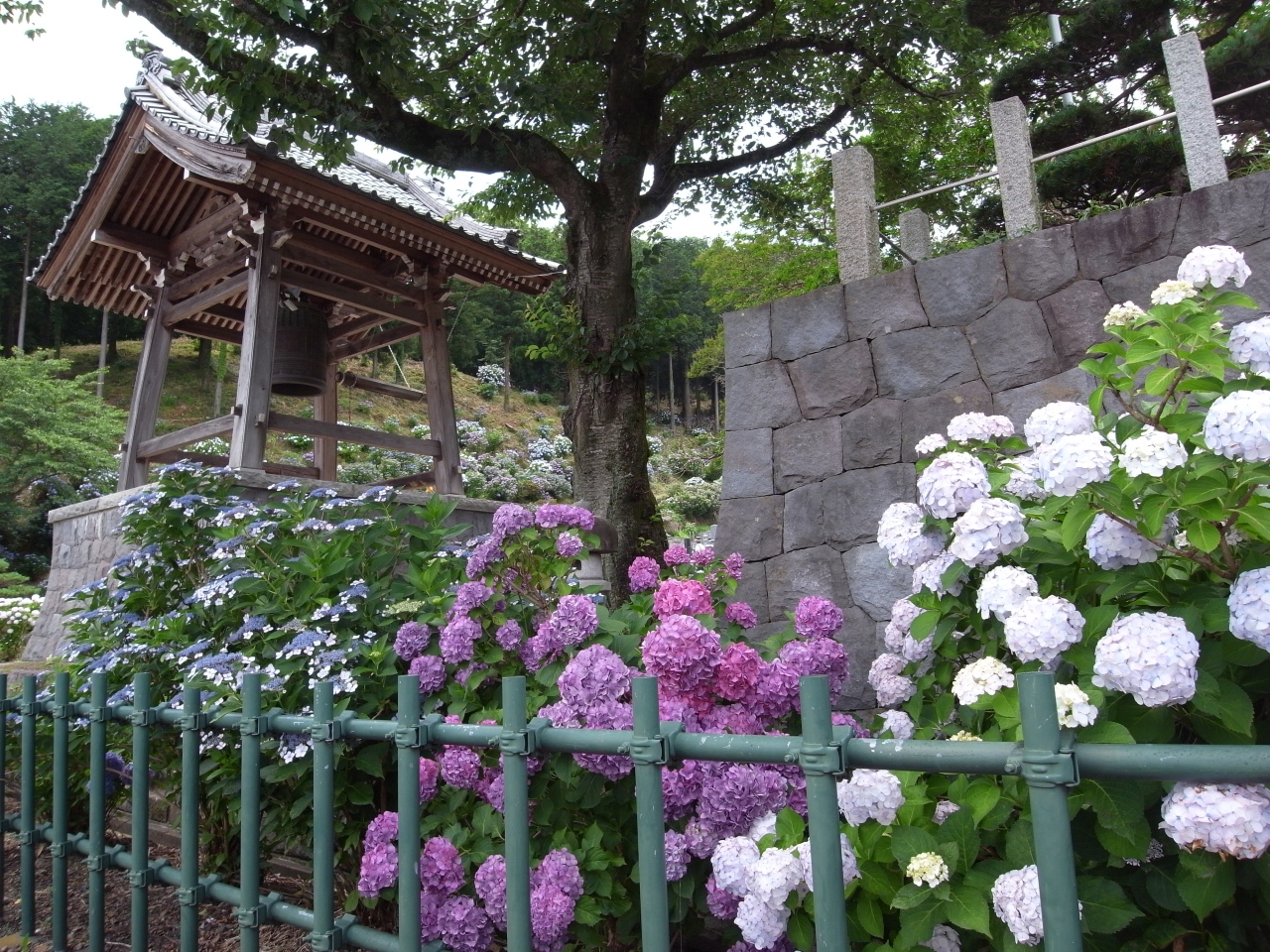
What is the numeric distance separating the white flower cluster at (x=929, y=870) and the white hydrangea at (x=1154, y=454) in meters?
0.70

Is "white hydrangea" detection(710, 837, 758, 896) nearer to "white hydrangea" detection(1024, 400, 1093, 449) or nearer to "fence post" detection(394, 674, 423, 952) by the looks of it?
"fence post" detection(394, 674, 423, 952)

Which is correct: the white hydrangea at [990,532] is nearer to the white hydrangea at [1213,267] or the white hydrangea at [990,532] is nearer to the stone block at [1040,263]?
the white hydrangea at [1213,267]

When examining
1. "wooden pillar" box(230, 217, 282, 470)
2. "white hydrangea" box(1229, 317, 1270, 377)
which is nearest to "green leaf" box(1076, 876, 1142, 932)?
"white hydrangea" box(1229, 317, 1270, 377)

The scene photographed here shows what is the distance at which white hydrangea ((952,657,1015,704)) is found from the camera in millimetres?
1509

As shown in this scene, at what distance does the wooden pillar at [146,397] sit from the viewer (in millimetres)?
6789

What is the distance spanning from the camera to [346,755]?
218cm

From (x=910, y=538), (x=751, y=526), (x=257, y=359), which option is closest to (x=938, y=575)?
(x=910, y=538)

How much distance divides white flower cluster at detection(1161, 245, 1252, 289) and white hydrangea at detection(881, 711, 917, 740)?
110 cm

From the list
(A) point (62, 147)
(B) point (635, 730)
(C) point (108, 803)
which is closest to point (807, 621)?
(B) point (635, 730)

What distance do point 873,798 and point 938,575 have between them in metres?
0.49

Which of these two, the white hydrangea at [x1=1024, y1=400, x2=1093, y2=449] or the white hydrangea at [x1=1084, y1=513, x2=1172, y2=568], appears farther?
the white hydrangea at [x1=1024, y1=400, x2=1093, y2=449]

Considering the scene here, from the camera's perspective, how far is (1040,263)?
11.6ft

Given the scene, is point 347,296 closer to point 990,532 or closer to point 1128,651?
point 990,532

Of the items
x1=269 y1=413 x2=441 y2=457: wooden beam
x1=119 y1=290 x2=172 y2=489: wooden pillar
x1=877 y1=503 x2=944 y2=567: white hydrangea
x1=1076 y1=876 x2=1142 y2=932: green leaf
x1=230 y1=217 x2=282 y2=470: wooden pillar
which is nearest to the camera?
x1=1076 y1=876 x2=1142 y2=932: green leaf
